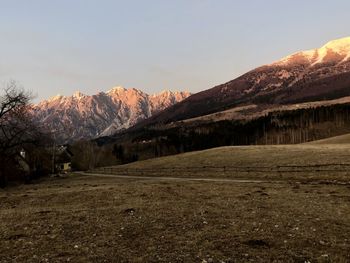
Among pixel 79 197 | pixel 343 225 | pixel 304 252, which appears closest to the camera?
pixel 304 252

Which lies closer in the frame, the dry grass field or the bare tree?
the dry grass field

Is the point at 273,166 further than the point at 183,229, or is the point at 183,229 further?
the point at 273,166

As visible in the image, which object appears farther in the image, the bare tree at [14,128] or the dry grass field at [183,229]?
the bare tree at [14,128]

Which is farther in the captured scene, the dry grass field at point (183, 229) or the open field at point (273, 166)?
the open field at point (273, 166)

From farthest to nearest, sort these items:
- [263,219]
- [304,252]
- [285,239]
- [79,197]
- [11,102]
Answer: [11,102] → [79,197] → [263,219] → [285,239] → [304,252]

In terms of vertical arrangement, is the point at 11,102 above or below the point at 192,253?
above

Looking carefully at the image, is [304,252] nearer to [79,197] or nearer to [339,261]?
[339,261]

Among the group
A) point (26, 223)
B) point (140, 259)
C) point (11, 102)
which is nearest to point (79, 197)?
point (26, 223)

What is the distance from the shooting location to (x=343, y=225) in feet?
62.2

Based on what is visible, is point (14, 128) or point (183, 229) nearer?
point (183, 229)

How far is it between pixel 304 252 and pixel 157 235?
6182 millimetres

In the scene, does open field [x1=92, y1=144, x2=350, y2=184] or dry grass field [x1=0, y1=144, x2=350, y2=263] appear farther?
open field [x1=92, y1=144, x2=350, y2=184]

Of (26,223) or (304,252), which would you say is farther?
(26,223)

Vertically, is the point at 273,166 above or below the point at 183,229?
above
